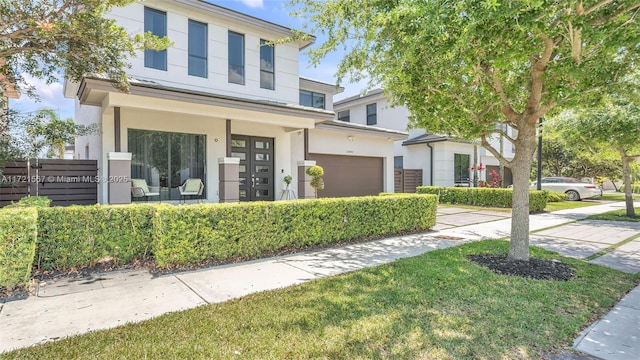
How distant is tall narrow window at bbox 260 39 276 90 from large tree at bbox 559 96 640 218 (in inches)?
421

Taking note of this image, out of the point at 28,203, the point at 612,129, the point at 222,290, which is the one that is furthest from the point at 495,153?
the point at 28,203

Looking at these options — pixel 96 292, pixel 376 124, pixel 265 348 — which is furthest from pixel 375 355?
pixel 376 124

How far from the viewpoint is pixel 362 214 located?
308 inches

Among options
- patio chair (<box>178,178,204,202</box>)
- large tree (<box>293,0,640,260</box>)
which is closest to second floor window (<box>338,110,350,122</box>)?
patio chair (<box>178,178,204,202</box>)

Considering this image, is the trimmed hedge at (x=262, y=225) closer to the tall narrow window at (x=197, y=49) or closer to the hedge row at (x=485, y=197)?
the tall narrow window at (x=197, y=49)

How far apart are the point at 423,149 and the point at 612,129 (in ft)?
34.7

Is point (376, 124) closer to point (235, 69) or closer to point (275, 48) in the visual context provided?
point (275, 48)

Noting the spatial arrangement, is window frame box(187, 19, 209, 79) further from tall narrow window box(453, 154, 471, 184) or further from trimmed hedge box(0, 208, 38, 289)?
tall narrow window box(453, 154, 471, 184)

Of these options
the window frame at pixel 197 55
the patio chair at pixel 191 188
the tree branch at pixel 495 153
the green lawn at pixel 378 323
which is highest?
the window frame at pixel 197 55

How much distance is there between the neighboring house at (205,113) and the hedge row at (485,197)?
724 centimetres

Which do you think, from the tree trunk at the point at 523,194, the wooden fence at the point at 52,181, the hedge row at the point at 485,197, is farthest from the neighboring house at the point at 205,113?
the hedge row at the point at 485,197

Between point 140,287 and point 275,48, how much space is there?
436 inches

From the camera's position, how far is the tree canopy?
4859 millimetres

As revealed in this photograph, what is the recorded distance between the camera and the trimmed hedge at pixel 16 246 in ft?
13.7
